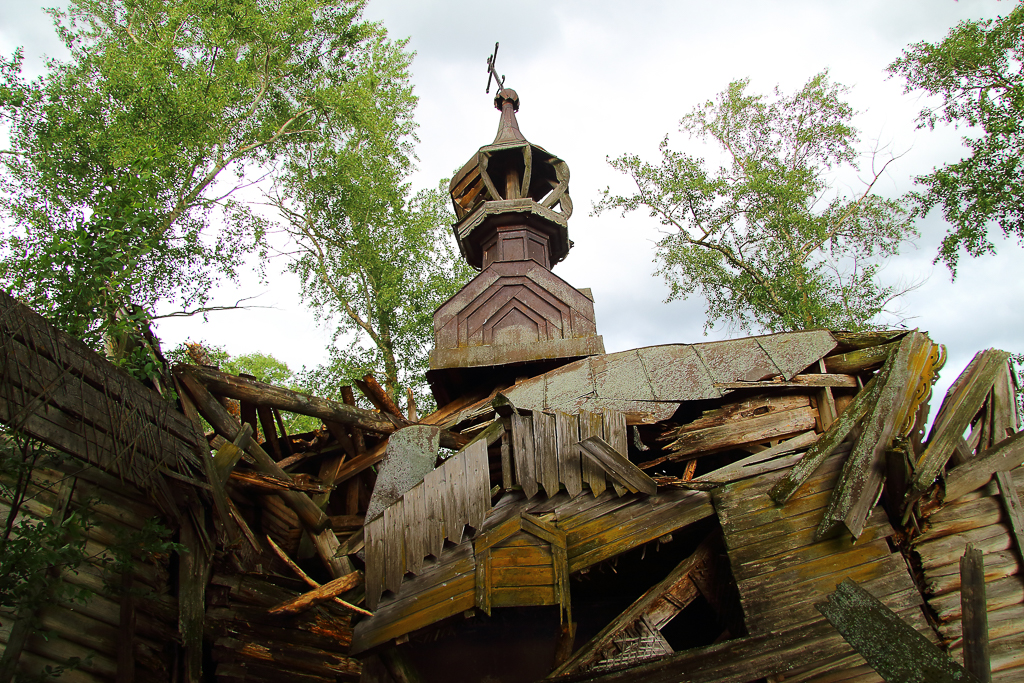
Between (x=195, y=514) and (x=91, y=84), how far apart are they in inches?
700

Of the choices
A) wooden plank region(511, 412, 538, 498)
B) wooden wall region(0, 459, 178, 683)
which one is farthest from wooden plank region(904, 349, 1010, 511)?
wooden wall region(0, 459, 178, 683)

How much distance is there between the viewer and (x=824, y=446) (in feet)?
23.2

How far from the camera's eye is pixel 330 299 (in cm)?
2288

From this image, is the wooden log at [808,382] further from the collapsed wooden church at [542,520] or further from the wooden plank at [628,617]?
the wooden plank at [628,617]

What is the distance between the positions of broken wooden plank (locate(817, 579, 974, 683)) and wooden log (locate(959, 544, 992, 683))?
143 mm

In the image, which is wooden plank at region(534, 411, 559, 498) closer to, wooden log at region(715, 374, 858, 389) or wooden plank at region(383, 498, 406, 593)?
wooden plank at region(383, 498, 406, 593)

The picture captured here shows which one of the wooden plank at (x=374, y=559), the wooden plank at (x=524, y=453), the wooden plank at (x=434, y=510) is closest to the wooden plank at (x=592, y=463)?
the wooden plank at (x=524, y=453)

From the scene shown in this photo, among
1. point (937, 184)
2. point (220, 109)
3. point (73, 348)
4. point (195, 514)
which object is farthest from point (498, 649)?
point (220, 109)

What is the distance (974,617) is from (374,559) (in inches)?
217

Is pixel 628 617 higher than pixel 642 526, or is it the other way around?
pixel 642 526

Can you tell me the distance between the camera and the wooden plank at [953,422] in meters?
6.49

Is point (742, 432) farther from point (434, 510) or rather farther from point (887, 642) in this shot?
point (887, 642)

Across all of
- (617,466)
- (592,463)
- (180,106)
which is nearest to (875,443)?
(617,466)

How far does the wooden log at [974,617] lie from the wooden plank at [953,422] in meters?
2.61
